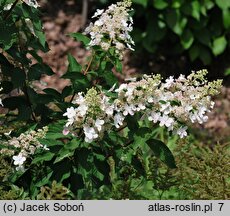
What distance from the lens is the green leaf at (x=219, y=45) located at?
6.47m

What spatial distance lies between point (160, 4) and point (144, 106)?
3632mm

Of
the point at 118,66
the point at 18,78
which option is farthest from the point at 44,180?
the point at 118,66

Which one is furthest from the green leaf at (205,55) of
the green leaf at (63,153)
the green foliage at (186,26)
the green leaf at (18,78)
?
the green leaf at (63,153)

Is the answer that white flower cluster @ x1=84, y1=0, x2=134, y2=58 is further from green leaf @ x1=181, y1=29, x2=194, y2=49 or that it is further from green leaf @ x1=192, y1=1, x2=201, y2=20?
green leaf @ x1=181, y1=29, x2=194, y2=49

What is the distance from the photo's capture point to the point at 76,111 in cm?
279

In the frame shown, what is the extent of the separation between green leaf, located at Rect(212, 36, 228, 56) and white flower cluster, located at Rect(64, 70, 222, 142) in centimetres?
362

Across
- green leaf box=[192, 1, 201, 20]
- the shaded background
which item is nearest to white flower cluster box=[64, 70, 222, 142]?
the shaded background

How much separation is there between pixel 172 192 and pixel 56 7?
4.45 metres

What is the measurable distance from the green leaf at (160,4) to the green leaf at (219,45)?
579 mm

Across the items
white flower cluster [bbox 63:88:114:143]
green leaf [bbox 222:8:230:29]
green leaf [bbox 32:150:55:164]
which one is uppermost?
green leaf [bbox 222:8:230:29]

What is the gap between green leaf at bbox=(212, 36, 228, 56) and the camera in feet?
21.2

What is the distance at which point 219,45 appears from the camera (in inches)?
255

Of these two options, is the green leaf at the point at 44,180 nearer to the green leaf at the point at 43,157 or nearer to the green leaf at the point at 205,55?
the green leaf at the point at 43,157

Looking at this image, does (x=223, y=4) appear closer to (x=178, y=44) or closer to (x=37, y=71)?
(x=178, y=44)
